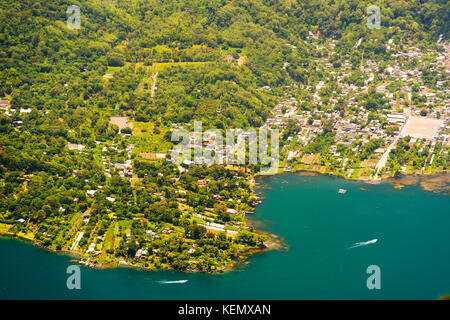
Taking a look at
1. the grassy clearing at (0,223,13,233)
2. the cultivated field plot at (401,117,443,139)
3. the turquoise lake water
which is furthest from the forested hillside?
the cultivated field plot at (401,117,443,139)

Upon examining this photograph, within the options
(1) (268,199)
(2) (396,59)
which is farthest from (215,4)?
(1) (268,199)

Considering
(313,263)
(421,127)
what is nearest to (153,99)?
(421,127)

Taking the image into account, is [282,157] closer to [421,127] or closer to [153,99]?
[153,99]

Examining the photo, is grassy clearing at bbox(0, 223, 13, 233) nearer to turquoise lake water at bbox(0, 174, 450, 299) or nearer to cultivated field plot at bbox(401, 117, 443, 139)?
turquoise lake water at bbox(0, 174, 450, 299)

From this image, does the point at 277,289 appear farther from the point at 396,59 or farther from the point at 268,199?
the point at 396,59

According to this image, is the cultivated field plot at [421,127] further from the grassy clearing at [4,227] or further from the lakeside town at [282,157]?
the grassy clearing at [4,227]

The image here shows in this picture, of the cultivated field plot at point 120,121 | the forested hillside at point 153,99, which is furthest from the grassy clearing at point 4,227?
the cultivated field plot at point 120,121
